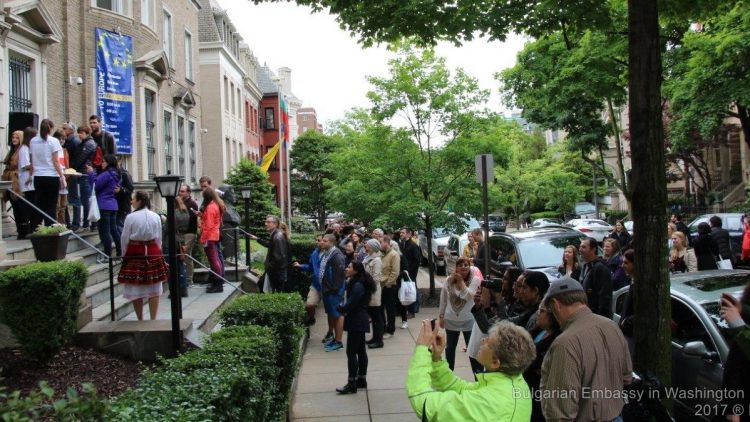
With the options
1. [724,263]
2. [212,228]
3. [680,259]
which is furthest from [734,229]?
[212,228]

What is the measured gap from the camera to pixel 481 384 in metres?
3.50

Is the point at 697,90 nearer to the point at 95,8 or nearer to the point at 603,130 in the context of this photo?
the point at 603,130

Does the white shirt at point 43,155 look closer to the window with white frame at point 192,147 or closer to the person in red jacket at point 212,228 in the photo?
the person in red jacket at point 212,228

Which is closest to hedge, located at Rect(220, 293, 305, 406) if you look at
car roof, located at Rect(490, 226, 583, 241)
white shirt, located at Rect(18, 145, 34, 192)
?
white shirt, located at Rect(18, 145, 34, 192)

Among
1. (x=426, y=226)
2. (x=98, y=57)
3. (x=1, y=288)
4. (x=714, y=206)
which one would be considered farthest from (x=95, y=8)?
(x=714, y=206)

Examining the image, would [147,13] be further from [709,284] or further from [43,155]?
[709,284]

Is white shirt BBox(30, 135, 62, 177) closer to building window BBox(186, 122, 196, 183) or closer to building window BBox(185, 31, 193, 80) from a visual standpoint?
building window BBox(186, 122, 196, 183)

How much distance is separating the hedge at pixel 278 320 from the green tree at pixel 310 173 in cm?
5076

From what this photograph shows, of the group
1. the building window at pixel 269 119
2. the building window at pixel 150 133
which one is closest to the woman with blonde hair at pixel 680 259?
the building window at pixel 150 133

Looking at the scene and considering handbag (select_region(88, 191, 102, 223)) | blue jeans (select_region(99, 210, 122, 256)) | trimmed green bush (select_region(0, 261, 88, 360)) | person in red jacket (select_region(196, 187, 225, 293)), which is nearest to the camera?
trimmed green bush (select_region(0, 261, 88, 360))

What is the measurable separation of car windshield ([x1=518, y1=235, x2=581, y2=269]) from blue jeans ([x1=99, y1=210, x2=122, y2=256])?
7.46 meters

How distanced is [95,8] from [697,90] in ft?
64.8

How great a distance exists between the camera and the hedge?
6719 millimetres

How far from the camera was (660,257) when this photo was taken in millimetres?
4969
